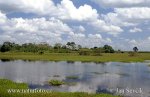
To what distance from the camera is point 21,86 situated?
134 ft

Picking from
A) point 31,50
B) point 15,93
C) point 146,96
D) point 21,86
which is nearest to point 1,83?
point 21,86

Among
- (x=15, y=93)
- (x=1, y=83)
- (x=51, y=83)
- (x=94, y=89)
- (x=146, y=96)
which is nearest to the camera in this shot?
(x=15, y=93)

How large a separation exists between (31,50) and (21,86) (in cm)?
14984

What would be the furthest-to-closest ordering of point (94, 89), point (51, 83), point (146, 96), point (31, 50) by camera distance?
point (31, 50), point (51, 83), point (94, 89), point (146, 96)

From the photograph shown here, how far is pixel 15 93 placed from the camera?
32062 mm

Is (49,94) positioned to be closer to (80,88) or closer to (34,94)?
(34,94)

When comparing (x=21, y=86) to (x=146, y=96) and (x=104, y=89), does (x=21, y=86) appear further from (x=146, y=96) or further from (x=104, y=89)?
(x=146, y=96)

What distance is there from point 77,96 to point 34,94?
→ 510 centimetres

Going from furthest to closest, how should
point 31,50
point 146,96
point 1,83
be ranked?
point 31,50
point 1,83
point 146,96

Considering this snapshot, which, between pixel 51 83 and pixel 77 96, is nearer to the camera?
pixel 77 96

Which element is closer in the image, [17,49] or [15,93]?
[15,93]

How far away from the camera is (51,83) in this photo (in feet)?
158

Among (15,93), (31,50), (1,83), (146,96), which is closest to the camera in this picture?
(15,93)

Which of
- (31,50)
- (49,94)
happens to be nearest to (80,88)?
(49,94)
